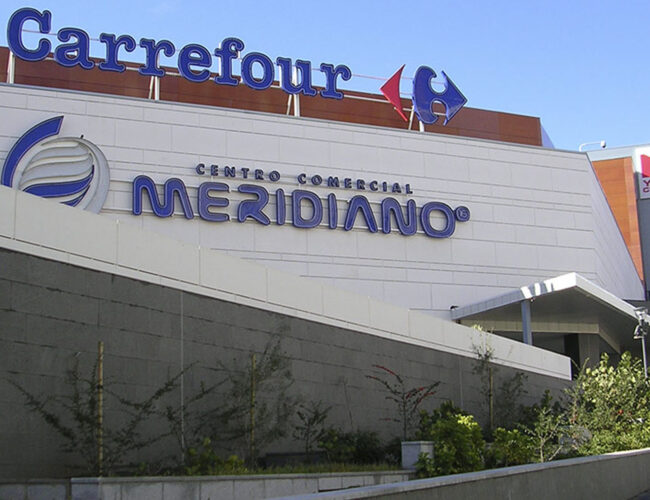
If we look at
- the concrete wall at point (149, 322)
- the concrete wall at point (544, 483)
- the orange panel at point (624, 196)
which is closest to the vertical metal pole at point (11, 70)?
the concrete wall at point (149, 322)

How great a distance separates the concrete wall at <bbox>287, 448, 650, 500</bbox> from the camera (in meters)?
10.7

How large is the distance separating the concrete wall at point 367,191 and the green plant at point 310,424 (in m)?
14.9

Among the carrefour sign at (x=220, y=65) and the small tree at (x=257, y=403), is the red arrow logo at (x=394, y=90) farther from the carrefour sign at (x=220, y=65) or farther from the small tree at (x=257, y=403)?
the small tree at (x=257, y=403)

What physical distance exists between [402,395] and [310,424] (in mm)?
4152

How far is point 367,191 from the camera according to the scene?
124ft

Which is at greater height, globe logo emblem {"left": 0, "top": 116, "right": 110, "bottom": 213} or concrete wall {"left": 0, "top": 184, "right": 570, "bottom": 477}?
globe logo emblem {"left": 0, "top": 116, "right": 110, "bottom": 213}

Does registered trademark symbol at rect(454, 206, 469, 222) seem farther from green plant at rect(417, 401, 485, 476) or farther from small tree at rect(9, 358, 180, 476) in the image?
small tree at rect(9, 358, 180, 476)

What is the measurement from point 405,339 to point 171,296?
29.6 feet

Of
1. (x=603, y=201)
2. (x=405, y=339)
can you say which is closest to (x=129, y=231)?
(x=405, y=339)

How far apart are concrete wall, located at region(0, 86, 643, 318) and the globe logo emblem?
1.37 feet

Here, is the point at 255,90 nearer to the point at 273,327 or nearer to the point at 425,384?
the point at 425,384

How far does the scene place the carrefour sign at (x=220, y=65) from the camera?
34.8 meters

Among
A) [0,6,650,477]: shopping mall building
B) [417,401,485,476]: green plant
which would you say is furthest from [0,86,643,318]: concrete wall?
[417,401,485,476]: green plant

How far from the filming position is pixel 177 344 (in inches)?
671
